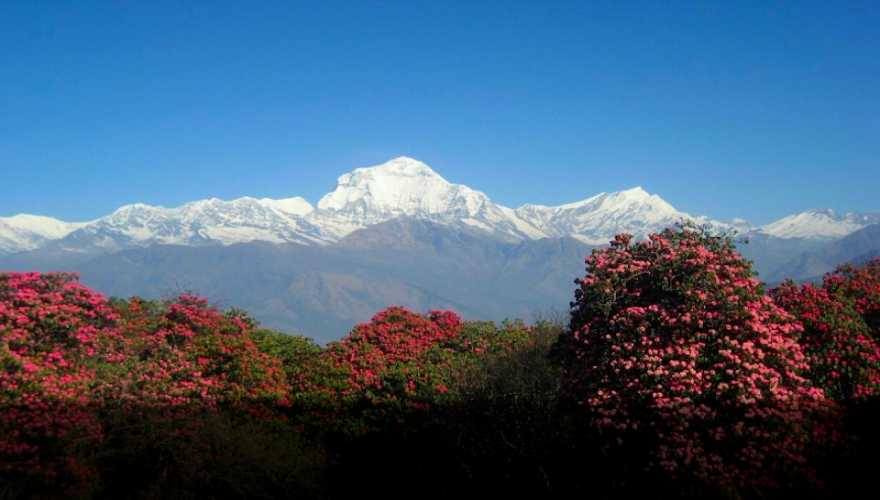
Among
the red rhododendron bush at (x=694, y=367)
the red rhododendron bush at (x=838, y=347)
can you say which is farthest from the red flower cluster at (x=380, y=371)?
the red rhododendron bush at (x=838, y=347)

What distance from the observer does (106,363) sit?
18.3m

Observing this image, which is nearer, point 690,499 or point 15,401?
point 690,499

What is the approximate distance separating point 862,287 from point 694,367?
663 cm

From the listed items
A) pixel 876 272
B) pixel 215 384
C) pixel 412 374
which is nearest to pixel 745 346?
pixel 876 272

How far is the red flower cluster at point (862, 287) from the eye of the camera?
16.0 metres

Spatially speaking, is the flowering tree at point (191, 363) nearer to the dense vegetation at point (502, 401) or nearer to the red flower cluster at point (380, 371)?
the dense vegetation at point (502, 401)

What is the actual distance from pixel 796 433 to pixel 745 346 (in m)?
1.78

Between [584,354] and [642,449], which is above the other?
[584,354]

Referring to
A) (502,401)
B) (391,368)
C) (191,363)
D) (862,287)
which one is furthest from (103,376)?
(862,287)

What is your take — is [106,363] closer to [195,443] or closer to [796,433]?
[195,443]

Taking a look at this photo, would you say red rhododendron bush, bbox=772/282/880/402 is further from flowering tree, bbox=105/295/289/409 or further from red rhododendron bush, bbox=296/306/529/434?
flowering tree, bbox=105/295/289/409

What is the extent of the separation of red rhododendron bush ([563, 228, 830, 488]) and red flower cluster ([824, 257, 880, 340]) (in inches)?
106

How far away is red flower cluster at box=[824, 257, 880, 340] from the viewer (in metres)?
16.0

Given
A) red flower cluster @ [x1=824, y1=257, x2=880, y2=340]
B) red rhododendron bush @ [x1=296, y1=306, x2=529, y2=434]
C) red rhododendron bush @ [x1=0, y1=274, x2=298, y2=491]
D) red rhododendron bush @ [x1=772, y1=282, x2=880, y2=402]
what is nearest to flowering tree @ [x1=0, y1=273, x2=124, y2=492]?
red rhododendron bush @ [x1=0, y1=274, x2=298, y2=491]
